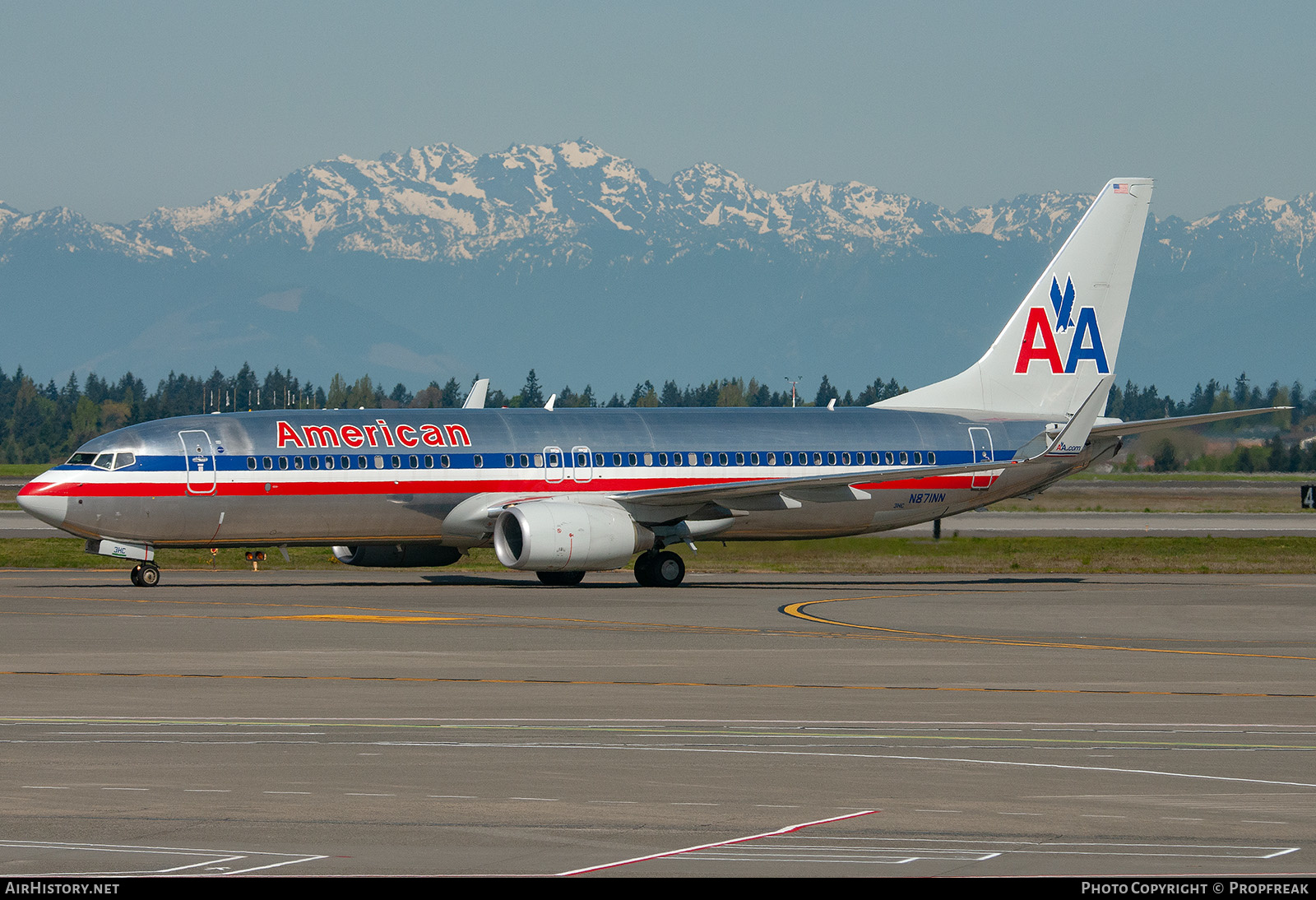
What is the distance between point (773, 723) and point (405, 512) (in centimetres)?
2676

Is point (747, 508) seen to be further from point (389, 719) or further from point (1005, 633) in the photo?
point (389, 719)

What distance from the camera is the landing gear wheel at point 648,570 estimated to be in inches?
1809

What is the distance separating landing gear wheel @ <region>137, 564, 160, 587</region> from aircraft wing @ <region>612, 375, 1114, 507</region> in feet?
39.2

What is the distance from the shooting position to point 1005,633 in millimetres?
31688

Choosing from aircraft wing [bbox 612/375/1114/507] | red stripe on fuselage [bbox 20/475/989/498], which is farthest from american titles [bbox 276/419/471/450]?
aircraft wing [bbox 612/375/1114/507]

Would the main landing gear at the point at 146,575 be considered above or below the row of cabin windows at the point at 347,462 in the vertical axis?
below

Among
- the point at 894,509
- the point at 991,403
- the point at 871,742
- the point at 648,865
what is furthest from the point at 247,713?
the point at 991,403

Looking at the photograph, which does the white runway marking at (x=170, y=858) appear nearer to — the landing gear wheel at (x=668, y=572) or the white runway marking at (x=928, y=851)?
the white runway marking at (x=928, y=851)

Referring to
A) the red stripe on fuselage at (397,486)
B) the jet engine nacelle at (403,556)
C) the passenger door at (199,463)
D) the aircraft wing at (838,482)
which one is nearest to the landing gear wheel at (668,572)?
the aircraft wing at (838,482)

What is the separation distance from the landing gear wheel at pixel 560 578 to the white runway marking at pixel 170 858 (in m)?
34.8

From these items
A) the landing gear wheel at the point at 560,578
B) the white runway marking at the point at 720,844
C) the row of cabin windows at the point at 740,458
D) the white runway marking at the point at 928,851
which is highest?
the row of cabin windows at the point at 740,458

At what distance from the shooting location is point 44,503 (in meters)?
42.0

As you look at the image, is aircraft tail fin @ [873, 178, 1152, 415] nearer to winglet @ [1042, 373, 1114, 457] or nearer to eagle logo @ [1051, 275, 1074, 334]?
eagle logo @ [1051, 275, 1074, 334]

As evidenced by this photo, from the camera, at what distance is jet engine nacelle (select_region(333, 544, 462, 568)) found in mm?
47875
